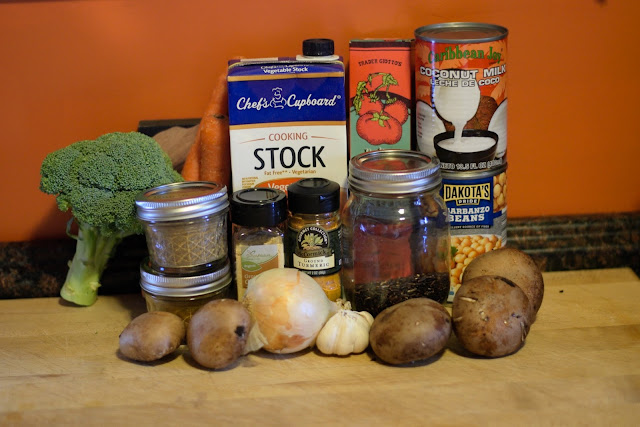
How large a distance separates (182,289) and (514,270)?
22.3 inches

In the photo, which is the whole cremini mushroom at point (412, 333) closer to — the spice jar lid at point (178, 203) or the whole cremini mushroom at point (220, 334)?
the whole cremini mushroom at point (220, 334)

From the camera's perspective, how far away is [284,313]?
115cm

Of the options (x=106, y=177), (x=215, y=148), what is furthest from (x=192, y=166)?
(x=106, y=177)

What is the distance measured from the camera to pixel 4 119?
4.72 feet

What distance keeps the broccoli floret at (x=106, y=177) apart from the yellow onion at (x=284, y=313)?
290 millimetres

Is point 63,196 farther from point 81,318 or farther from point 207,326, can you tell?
point 207,326

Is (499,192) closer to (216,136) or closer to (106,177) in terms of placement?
(216,136)

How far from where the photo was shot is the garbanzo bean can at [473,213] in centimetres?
130

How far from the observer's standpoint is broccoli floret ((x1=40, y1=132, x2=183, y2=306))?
4.19 feet

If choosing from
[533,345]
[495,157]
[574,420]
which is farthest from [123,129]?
[574,420]

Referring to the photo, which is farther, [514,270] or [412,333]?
[514,270]

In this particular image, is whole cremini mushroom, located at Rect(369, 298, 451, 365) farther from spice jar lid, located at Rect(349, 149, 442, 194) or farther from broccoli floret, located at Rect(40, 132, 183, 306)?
broccoli floret, located at Rect(40, 132, 183, 306)

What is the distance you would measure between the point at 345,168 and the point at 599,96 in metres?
0.57

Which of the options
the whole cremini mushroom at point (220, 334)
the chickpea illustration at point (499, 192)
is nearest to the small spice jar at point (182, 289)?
the whole cremini mushroom at point (220, 334)
